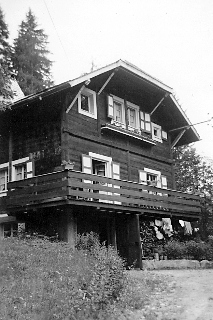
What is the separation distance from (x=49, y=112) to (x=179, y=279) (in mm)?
8314

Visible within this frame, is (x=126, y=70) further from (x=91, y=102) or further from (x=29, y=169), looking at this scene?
(x=29, y=169)

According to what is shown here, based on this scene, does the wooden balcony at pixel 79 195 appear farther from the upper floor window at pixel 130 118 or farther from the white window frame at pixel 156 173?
the upper floor window at pixel 130 118

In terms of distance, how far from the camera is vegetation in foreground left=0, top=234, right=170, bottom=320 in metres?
7.98

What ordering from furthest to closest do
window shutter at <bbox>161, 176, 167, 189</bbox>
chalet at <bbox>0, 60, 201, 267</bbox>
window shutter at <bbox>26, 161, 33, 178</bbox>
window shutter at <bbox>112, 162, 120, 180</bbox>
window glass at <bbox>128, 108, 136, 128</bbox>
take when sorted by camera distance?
window shutter at <bbox>161, 176, 167, 189</bbox>
window glass at <bbox>128, 108, 136, 128</bbox>
window shutter at <bbox>112, 162, 120, 180</bbox>
window shutter at <bbox>26, 161, 33, 178</bbox>
chalet at <bbox>0, 60, 201, 267</bbox>

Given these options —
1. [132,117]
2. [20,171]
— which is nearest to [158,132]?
[132,117]

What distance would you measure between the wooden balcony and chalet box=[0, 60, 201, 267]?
0.12ft

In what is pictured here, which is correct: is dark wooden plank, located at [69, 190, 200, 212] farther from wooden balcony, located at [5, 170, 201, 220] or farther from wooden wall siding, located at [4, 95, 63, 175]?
wooden wall siding, located at [4, 95, 63, 175]

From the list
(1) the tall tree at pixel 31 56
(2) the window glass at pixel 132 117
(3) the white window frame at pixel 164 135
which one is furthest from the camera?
(1) the tall tree at pixel 31 56

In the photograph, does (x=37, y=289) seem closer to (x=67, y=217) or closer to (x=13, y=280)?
(x=13, y=280)

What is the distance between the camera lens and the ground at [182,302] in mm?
8562

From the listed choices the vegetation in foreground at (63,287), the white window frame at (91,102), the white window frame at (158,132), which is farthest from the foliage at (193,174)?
the vegetation in foreground at (63,287)

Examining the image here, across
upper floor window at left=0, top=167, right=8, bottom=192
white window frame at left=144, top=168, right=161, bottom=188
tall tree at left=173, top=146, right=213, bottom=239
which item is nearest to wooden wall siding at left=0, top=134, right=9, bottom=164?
upper floor window at left=0, top=167, right=8, bottom=192

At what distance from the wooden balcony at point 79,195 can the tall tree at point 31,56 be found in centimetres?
1875

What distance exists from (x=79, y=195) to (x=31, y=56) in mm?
22850
